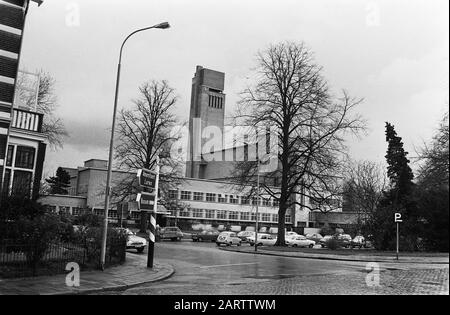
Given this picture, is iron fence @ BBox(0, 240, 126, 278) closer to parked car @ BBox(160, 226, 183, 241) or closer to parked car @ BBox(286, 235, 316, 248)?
parked car @ BBox(160, 226, 183, 241)

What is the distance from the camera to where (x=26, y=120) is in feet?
115

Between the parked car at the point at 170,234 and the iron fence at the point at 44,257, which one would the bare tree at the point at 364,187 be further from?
the iron fence at the point at 44,257

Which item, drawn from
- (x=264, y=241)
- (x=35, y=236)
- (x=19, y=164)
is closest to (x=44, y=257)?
(x=35, y=236)

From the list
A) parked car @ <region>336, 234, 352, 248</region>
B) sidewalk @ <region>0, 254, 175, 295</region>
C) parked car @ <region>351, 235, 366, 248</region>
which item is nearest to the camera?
sidewalk @ <region>0, 254, 175, 295</region>

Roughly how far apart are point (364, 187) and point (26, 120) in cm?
4198

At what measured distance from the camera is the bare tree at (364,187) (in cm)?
5473

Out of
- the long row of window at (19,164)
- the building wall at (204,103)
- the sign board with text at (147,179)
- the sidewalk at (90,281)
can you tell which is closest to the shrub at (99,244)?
the sidewalk at (90,281)

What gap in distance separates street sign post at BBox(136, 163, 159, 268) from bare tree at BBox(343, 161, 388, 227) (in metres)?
35.8

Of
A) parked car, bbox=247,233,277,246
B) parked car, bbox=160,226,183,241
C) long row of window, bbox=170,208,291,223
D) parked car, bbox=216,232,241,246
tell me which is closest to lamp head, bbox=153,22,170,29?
parked car, bbox=216,232,241,246

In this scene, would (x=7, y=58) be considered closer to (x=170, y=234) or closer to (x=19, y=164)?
(x=19, y=164)

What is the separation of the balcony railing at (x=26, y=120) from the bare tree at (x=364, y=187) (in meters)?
34.1

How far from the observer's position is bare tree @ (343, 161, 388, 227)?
2155 inches
